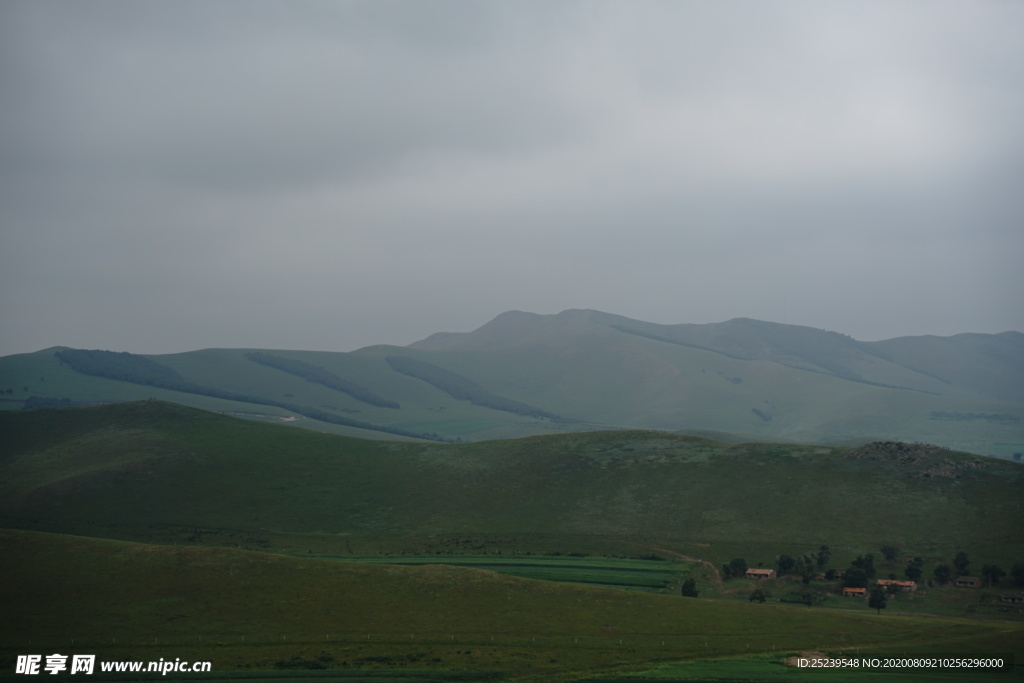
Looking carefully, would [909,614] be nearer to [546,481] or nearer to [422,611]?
[422,611]

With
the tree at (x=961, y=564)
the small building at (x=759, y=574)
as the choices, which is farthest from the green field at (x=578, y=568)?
the tree at (x=961, y=564)

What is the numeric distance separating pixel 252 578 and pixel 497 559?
36816mm

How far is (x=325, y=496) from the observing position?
14750cm

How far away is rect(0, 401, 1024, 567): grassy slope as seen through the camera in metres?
117

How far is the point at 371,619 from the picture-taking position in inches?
2899

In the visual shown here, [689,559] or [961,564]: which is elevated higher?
[961,564]

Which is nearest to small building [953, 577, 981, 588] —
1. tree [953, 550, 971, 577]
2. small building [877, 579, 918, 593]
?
tree [953, 550, 971, 577]

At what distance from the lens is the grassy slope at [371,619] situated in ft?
213

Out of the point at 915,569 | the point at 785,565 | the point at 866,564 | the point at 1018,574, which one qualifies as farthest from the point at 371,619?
the point at 1018,574

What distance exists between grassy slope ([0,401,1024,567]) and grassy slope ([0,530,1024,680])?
32788mm

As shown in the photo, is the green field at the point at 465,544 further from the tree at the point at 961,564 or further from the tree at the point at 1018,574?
the tree at the point at 1018,574

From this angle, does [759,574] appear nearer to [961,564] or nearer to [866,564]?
[866,564]

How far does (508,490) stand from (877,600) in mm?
70679

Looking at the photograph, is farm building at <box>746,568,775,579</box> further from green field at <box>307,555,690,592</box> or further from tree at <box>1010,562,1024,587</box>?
tree at <box>1010,562,1024,587</box>
